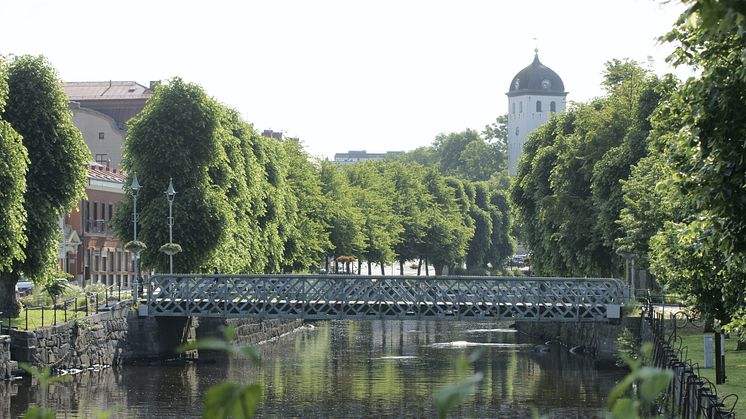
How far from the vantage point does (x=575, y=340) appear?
61.5 meters

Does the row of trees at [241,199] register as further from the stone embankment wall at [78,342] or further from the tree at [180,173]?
the stone embankment wall at [78,342]

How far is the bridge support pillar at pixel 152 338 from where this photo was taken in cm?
5162

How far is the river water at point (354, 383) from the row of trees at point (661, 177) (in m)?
4.97

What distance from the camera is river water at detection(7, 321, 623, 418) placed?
119 feet

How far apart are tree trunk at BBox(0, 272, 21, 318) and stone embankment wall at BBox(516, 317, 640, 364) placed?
20601 mm

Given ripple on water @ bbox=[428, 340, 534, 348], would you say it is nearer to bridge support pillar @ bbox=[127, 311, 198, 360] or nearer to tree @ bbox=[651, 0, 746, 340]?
bridge support pillar @ bbox=[127, 311, 198, 360]

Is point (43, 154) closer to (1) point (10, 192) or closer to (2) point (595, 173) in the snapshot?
(1) point (10, 192)

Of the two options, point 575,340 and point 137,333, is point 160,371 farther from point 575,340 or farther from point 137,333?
point 575,340

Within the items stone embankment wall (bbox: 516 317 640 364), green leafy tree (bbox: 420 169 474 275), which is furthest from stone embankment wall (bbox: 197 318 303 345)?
green leafy tree (bbox: 420 169 474 275)

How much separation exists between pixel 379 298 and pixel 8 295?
13.1 m

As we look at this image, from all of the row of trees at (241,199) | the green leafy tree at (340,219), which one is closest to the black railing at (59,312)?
the row of trees at (241,199)

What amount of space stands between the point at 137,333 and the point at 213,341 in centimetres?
4857

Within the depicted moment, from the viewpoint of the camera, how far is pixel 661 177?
1040 inches

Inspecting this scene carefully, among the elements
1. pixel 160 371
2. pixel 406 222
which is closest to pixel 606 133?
pixel 160 371
